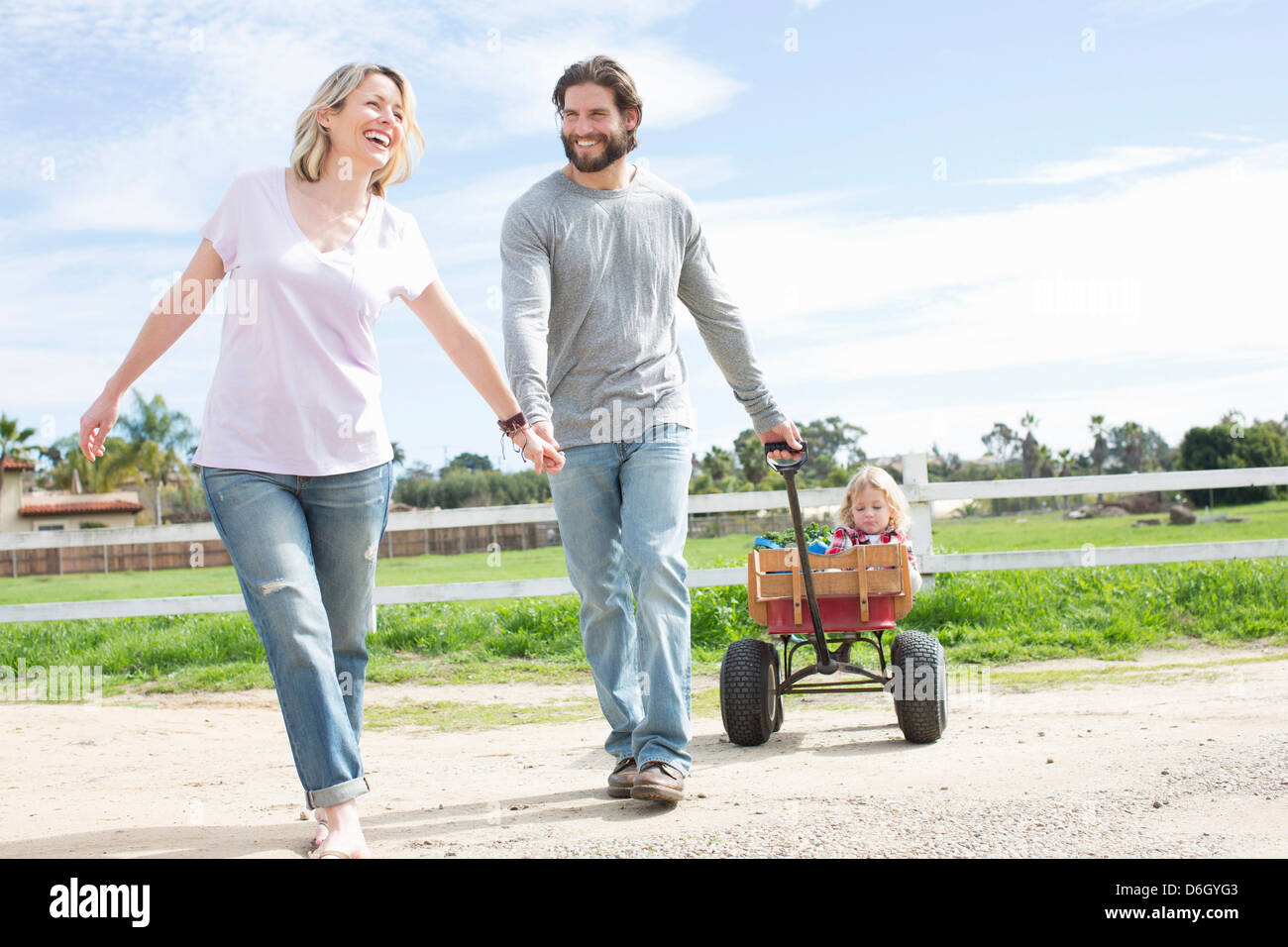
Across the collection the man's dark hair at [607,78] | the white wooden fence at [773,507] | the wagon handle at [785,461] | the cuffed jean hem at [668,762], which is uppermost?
the man's dark hair at [607,78]

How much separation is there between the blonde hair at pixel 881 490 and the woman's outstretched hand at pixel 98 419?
3.24 metres

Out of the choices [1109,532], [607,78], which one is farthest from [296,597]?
[1109,532]

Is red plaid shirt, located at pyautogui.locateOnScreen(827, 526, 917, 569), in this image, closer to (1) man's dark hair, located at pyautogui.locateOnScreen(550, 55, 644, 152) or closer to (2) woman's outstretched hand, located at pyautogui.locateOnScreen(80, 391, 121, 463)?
(1) man's dark hair, located at pyautogui.locateOnScreen(550, 55, 644, 152)

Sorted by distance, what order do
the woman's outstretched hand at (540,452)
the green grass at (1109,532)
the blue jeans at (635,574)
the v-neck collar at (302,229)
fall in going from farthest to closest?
the green grass at (1109,532) < the blue jeans at (635,574) < the woman's outstretched hand at (540,452) < the v-neck collar at (302,229)

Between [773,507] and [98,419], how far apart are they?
5.81 m

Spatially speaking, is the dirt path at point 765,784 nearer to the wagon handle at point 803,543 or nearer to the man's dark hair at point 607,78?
the wagon handle at point 803,543

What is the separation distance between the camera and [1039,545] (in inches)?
1521

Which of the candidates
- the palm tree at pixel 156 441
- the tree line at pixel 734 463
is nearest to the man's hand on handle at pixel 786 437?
the tree line at pixel 734 463

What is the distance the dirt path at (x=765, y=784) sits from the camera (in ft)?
9.90

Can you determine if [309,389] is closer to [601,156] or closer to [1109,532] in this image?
[601,156]

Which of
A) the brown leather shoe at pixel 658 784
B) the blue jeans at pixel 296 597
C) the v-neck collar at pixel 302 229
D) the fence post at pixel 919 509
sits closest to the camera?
the blue jeans at pixel 296 597

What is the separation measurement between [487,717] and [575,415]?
9.00ft

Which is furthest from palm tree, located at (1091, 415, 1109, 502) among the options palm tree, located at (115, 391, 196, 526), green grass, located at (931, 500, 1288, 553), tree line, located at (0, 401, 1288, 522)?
palm tree, located at (115, 391, 196, 526)
